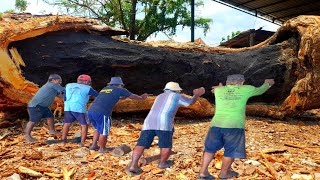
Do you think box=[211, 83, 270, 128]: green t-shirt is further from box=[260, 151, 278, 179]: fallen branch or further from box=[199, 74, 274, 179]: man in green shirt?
box=[260, 151, 278, 179]: fallen branch

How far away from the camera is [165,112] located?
382 cm

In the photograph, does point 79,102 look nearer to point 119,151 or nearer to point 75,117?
point 75,117

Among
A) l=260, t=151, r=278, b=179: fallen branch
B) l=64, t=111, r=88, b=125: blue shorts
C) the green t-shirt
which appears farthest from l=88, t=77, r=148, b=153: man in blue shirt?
l=260, t=151, r=278, b=179: fallen branch

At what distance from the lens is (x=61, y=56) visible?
5914 mm

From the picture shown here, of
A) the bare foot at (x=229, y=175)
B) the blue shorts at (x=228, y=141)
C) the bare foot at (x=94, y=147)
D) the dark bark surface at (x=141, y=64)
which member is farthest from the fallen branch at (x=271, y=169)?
the dark bark surface at (x=141, y=64)

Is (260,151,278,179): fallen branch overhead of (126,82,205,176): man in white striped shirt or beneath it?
beneath

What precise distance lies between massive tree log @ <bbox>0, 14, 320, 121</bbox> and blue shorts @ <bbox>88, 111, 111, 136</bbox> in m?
1.83

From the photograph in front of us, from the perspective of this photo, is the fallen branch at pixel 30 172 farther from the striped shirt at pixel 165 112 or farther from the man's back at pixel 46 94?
the man's back at pixel 46 94

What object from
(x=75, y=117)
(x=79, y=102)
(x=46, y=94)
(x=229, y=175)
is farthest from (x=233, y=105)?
(x=46, y=94)

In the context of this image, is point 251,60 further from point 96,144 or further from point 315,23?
point 96,144

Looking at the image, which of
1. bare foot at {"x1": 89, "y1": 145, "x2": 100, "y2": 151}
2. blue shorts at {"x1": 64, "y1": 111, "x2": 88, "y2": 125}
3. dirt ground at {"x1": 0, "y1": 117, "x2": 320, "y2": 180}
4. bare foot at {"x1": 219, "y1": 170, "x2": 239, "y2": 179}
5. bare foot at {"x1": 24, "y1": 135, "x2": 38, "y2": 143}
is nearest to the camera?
bare foot at {"x1": 219, "y1": 170, "x2": 239, "y2": 179}

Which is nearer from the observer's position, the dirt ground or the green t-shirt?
the green t-shirt

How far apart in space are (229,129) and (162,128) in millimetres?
810

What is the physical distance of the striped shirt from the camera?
12.4 ft
